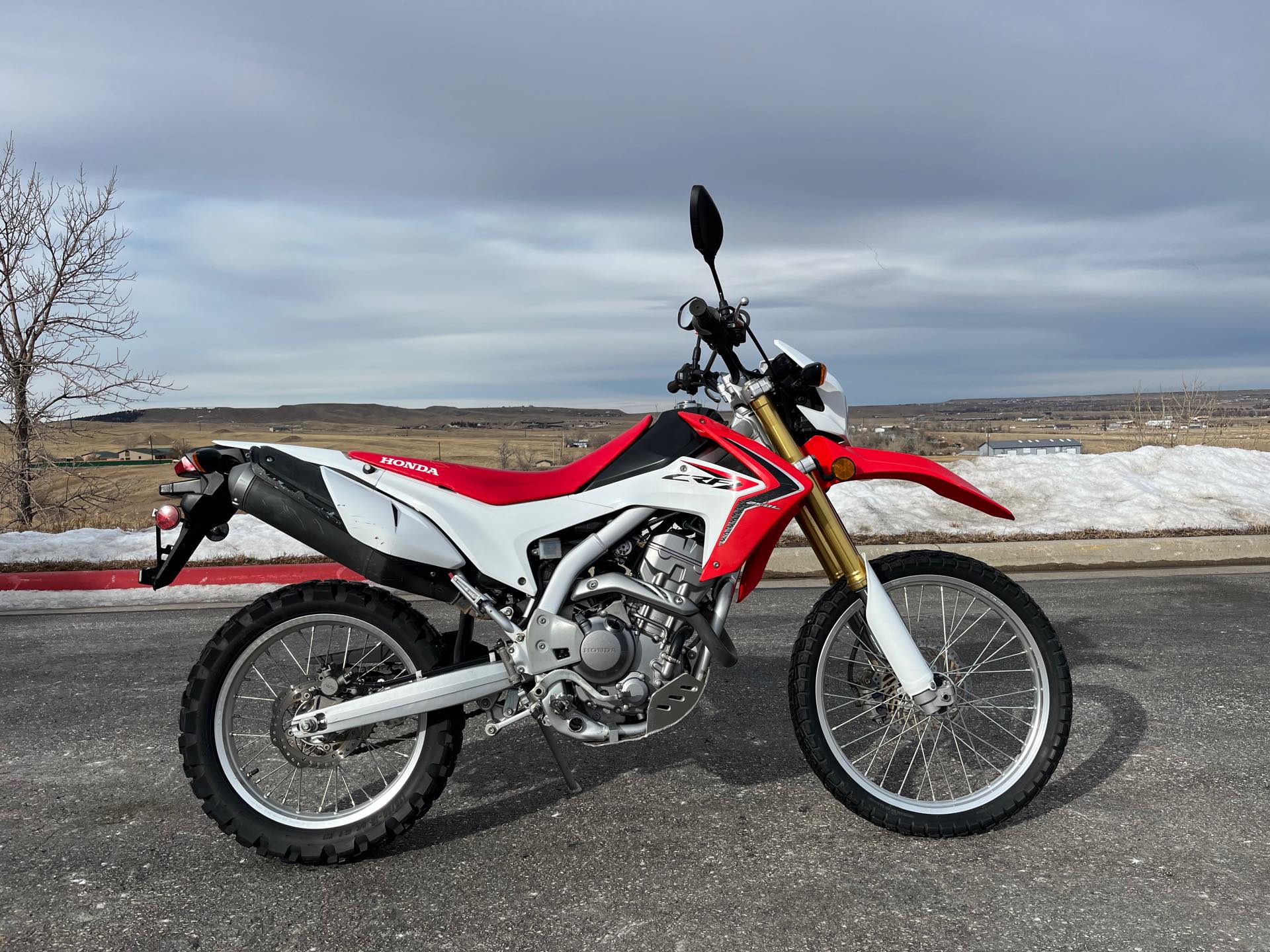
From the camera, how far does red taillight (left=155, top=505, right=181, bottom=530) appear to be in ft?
10.8

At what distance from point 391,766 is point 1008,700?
3.03 metres

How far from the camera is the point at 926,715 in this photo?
360 centimetres

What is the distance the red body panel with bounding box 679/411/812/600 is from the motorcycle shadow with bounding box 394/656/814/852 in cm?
116

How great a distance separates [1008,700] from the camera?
Result: 4.98 metres

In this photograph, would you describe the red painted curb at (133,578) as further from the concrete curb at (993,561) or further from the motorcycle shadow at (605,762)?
the motorcycle shadow at (605,762)

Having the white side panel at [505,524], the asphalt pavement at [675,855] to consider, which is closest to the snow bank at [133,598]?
the asphalt pavement at [675,855]

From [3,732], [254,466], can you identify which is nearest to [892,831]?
[254,466]

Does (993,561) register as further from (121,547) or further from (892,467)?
(121,547)

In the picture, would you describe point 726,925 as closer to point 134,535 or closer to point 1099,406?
point 134,535

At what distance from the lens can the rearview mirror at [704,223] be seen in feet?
10.9

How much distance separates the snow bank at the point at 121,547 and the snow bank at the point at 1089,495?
227 inches

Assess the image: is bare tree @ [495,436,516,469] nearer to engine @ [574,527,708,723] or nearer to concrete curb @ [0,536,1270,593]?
concrete curb @ [0,536,1270,593]

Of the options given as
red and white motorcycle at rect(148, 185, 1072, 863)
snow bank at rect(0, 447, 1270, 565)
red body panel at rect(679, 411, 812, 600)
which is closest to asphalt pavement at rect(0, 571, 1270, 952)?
red and white motorcycle at rect(148, 185, 1072, 863)

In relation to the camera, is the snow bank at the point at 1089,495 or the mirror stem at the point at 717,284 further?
the snow bank at the point at 1089,495
